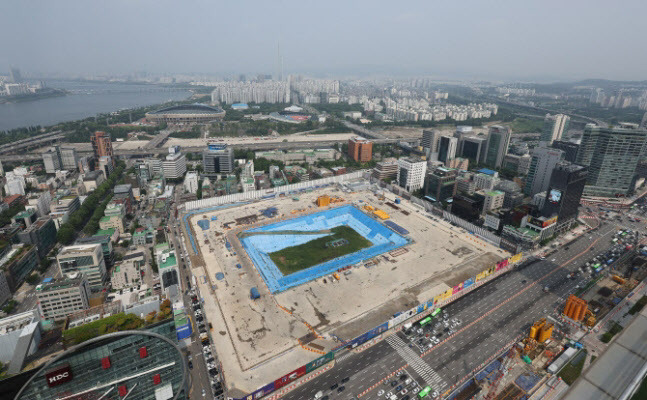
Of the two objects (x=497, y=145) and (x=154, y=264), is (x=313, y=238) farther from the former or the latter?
(x=497, y=145)

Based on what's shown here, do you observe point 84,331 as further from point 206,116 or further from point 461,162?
point 206,116

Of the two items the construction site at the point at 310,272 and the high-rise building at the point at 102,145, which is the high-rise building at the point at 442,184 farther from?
the high-rise building at the point at 102,145

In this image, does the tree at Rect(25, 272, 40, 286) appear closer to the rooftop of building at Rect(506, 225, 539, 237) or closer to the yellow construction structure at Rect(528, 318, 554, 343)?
the yellow construction structure at Rect(528, 318, 554, 343)

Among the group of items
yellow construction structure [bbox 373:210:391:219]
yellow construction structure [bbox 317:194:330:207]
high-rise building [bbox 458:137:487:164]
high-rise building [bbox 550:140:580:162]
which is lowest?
yellow construction structure [bbox 373:210:391:219]

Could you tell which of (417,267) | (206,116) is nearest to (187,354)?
(417,267)

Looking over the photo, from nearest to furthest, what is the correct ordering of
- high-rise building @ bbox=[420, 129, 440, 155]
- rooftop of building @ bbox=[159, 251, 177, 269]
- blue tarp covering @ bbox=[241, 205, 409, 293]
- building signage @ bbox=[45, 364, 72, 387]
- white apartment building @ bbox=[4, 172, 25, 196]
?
building signage @ bbox=[45, 364, 72, 387] → rooftop of building @ bbox=[159, 251, 177, 269] → blue tarp covering @ bbox=[241, 205, 409, 293] → white apartment building @ bbox=[4, 172, 25, 196] → high-rise building @ bbox=[420, 129, 440, 155]

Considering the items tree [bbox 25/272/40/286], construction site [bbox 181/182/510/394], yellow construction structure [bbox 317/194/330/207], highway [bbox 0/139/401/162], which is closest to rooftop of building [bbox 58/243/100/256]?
tree [bbox 25/272/40/286]

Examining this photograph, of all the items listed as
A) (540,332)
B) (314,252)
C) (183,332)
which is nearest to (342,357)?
(183,332)

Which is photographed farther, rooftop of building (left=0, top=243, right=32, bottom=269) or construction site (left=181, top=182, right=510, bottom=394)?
rooftop of building (left=0, top=243, right=32, bottom=269)
